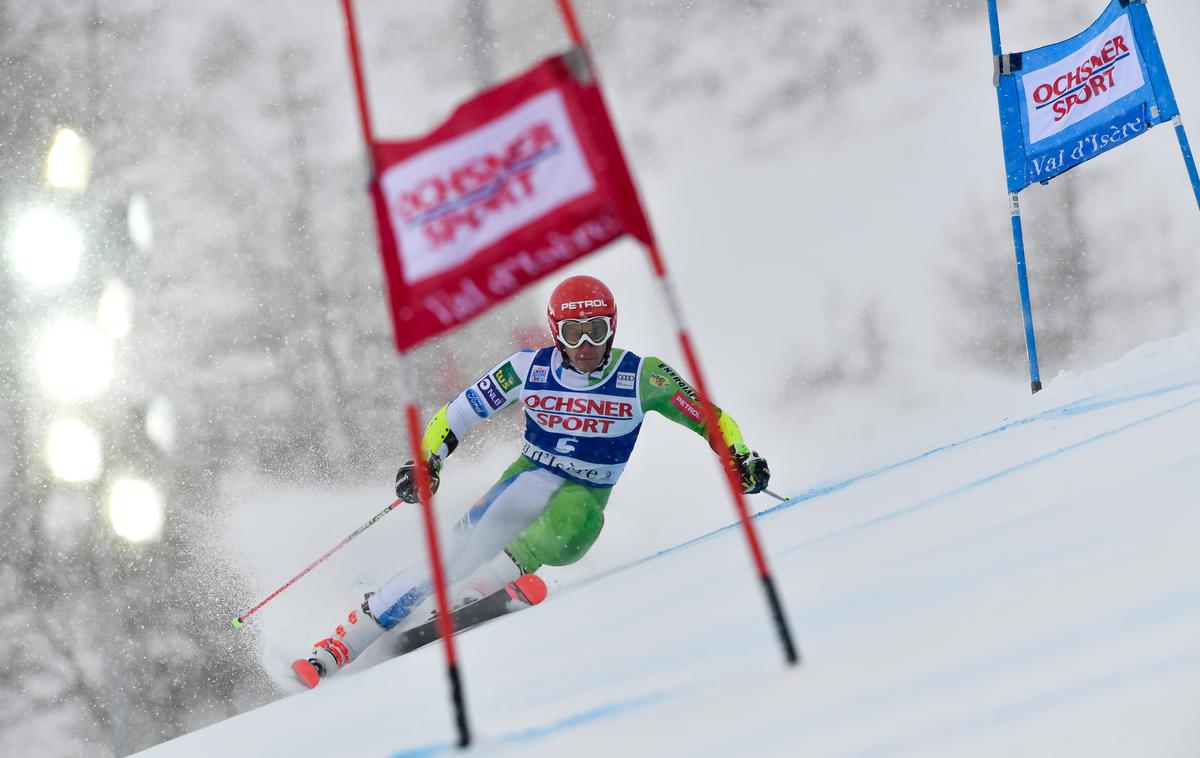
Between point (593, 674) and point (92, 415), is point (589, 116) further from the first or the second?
point (92, 415)

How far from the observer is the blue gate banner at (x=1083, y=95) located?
4961 mm

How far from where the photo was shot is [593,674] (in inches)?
78.9

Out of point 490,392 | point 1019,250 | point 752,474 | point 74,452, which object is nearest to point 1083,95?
point 1019,250

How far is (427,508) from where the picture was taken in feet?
5.83

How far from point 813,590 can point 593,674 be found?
0.56 m

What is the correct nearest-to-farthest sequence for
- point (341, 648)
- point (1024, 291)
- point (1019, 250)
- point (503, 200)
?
point (503, 200) < point (341, 648) < point (1024, 291) < point (1019, 250)

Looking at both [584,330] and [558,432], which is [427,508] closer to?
[584,330]

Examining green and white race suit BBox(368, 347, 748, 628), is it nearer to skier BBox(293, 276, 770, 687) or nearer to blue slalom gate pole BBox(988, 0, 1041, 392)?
skier BBox(293, 276, 770, 687)

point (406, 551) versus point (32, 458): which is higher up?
point (32, 458)

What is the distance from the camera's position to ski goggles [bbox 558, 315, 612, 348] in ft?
13.9

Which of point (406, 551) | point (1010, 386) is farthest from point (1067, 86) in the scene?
point (1010, 386)

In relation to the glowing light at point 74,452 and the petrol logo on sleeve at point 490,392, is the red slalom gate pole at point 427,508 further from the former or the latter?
the glowing light at point 74,452

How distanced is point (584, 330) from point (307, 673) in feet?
6.37

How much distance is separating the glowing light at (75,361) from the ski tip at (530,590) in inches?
502
